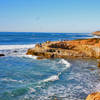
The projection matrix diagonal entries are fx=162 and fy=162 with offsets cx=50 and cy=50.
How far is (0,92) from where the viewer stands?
11.3 meters

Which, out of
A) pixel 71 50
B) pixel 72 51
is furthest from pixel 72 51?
pixel 71 50

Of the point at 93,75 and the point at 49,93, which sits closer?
the point at 49,93

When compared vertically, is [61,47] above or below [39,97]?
above

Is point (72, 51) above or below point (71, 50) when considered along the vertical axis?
below

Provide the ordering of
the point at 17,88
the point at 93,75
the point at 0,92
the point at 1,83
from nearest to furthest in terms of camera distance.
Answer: the point at 0,92
the point at 17,88
the point at 1,83
the point at 93,75

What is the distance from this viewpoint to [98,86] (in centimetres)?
1272

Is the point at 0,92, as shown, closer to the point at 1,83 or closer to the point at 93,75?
the point at 1,83

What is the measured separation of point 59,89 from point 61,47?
19433 mm

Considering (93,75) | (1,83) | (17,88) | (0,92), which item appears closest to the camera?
(0,92)

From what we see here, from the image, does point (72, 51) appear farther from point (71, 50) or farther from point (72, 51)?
point (71, 50)

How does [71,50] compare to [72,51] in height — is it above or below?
above

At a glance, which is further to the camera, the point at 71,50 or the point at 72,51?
the point at 71,50

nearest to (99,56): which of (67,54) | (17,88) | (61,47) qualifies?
(67,54)

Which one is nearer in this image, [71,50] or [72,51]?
[72,51]
